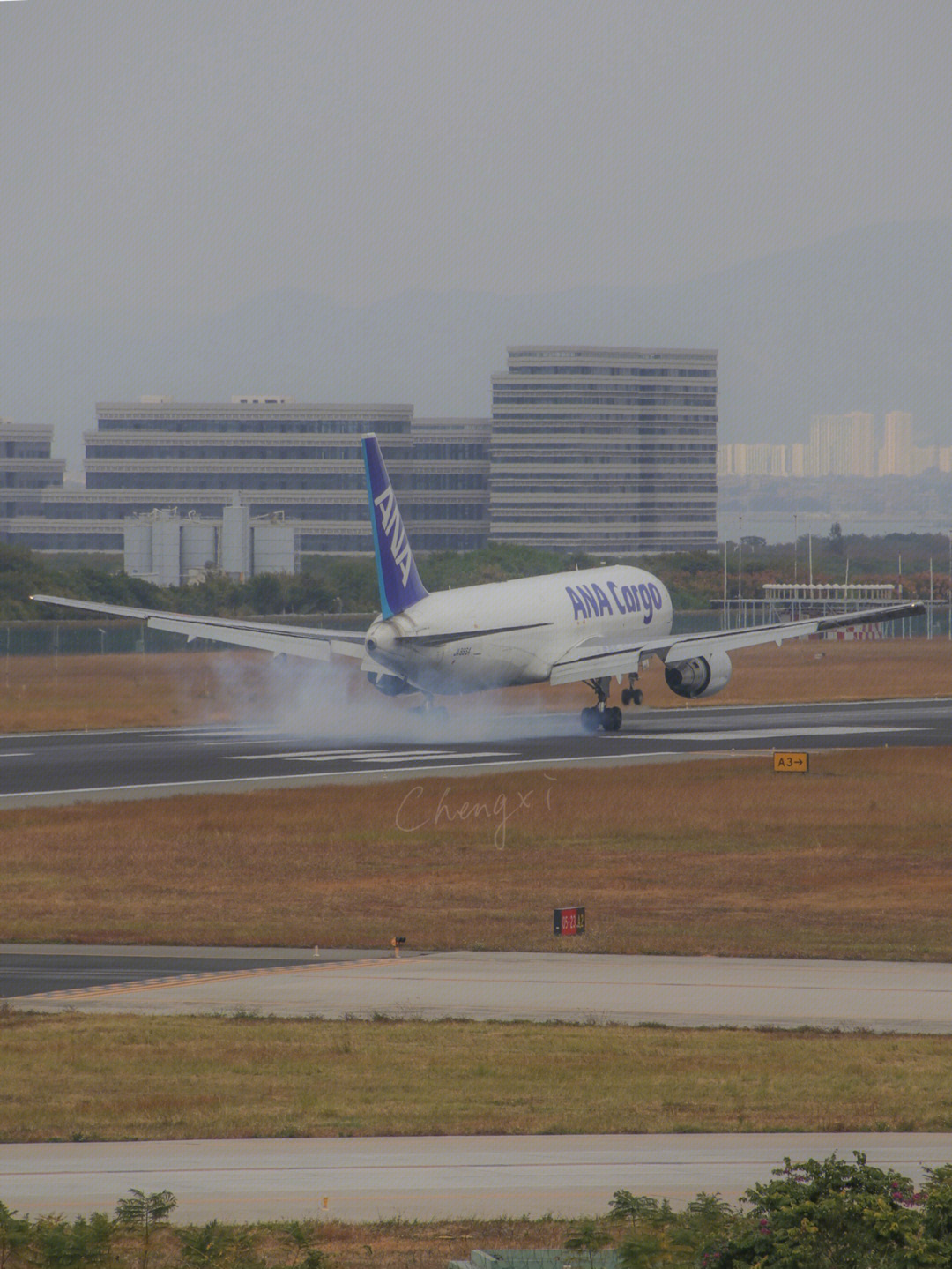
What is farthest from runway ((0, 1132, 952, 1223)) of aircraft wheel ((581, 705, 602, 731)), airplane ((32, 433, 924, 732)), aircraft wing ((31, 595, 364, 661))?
aircraft wheel ((581, 705, 602, 731))

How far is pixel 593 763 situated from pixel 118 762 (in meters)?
17.5

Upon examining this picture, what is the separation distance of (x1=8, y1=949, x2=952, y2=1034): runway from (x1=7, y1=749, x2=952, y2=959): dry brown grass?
1.59 m

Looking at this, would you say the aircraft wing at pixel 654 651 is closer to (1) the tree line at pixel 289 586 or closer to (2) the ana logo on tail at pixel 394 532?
(2) the ana logo on tail at pixel 394 532

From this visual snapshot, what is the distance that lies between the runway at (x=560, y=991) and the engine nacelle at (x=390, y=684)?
39927 millimetres

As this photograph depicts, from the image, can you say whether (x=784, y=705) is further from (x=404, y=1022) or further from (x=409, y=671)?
(x=404, y=1022)

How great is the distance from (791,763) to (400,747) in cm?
1763

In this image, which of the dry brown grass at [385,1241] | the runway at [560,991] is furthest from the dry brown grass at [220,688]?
the dry brown grass at [385,1241]

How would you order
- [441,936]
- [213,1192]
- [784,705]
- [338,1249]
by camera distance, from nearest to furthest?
1. [338,1249]
2. [213,1192]
3. [441,936]
4. [784,705]

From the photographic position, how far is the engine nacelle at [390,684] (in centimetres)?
7244

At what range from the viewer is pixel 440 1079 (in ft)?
75.9

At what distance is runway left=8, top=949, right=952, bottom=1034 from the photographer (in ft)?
89.2

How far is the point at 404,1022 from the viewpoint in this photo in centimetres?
2653

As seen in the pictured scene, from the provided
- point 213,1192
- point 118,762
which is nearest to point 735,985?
point 213,1192

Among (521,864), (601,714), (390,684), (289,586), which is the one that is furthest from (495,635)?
(289,586)
